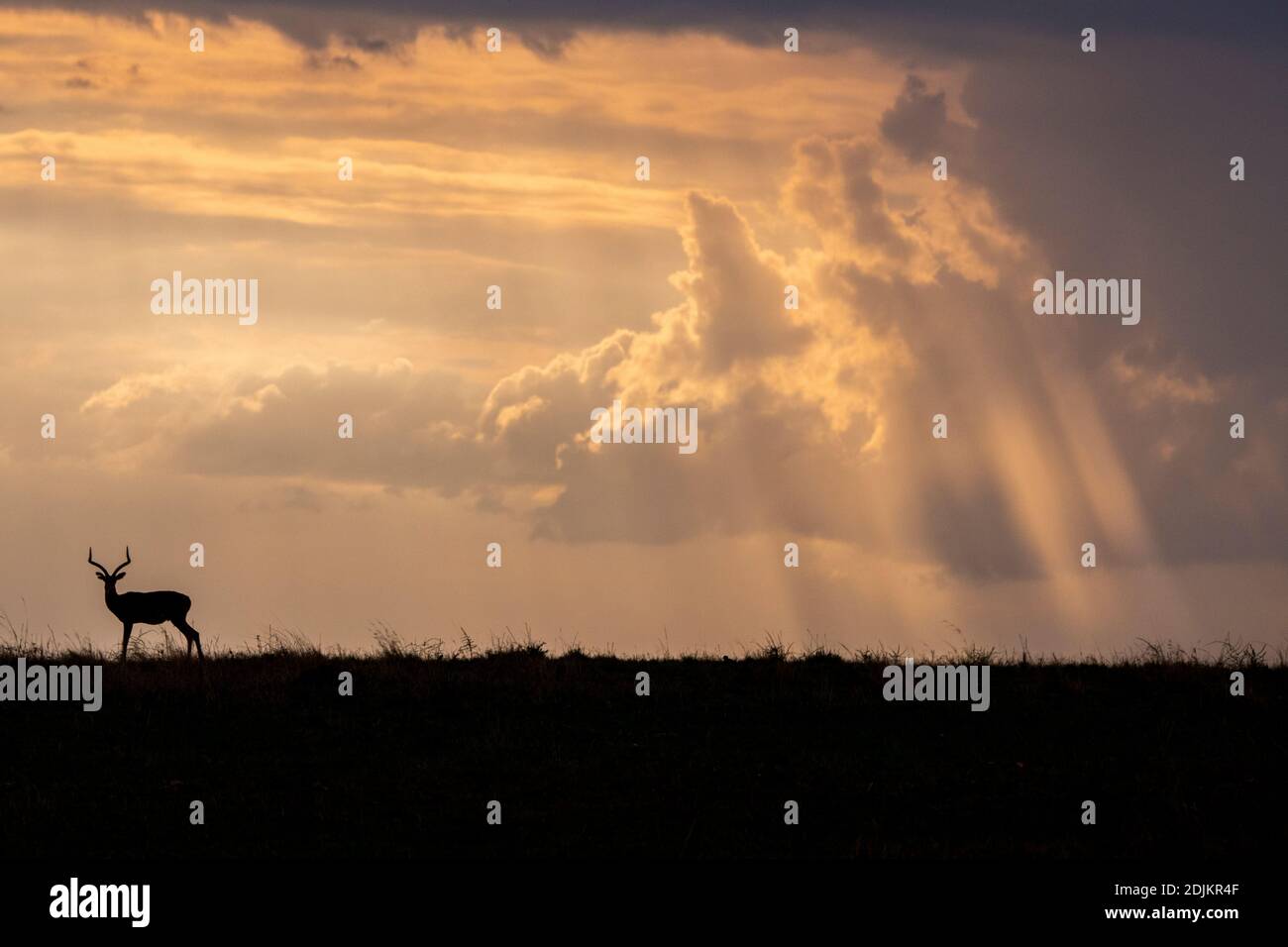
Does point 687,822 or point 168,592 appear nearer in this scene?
point 687,822

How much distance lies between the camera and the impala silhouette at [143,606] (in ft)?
102

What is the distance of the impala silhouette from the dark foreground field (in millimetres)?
3013

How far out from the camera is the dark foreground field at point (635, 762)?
65.5 feet

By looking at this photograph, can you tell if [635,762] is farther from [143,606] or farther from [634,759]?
[143,606]

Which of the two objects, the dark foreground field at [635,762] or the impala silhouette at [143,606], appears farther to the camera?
the impala silhouette at [143,606]

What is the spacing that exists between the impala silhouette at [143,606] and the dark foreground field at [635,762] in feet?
9.88

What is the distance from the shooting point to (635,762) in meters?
22.8

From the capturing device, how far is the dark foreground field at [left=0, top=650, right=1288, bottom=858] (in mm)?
19969

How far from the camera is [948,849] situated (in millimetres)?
19406

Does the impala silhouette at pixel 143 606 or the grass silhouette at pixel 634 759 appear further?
the impala silhouette at pixel 143 606

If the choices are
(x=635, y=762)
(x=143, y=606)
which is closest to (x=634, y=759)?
(x=635, y=762)
